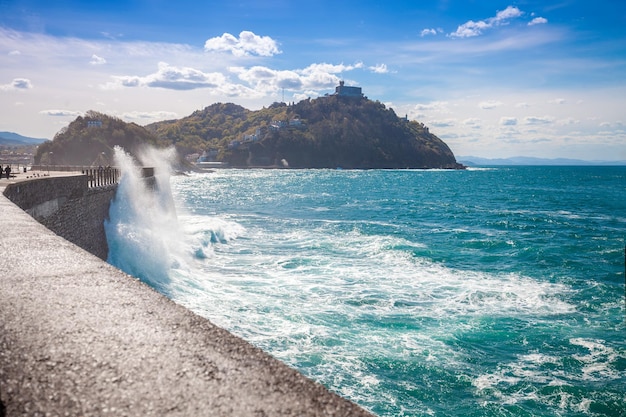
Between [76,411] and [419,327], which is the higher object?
[76,411]

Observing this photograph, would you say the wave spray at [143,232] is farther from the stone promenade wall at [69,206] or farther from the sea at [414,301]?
the stone promenade wall at [69,206]

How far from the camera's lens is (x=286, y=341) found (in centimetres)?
1179

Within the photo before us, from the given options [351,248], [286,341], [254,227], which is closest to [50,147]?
[254,227]

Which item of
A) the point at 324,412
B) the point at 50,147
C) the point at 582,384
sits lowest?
the point at 582,384

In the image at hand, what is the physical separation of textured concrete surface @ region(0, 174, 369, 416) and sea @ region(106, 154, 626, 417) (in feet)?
21.1

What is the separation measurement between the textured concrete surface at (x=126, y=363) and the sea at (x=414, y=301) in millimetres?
6421

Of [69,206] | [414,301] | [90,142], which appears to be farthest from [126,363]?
[90,142]

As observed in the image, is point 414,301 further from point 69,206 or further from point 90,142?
point 90,142

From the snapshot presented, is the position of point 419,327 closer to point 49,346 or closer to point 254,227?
point 49,346

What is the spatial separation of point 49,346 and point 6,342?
34cm

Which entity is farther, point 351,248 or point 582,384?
point 351,248

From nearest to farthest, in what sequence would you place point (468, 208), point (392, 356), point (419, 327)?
point (392, 356) < point (419, 327) < point (468, 208)

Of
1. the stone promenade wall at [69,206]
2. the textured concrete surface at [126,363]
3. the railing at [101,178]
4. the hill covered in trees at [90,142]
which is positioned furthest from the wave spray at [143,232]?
the hill covered in trees at [90,142]

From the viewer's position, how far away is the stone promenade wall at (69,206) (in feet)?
42.2
